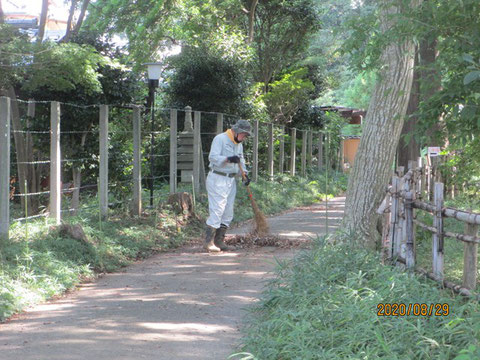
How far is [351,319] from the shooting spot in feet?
16.5

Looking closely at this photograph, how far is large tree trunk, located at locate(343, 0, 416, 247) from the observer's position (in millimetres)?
8438

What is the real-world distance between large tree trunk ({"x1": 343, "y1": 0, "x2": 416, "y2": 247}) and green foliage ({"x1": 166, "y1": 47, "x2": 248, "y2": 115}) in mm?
10147

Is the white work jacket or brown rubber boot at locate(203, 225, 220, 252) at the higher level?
the white work jacket

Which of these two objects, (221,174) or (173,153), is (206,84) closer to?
(173,153)

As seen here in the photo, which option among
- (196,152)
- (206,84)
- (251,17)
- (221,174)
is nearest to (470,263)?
(221,174)

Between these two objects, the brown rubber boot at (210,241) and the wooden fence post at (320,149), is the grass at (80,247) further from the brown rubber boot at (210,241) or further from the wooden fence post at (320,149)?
the wooden fence post at (320,149)

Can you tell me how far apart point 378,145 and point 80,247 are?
4090 millimetres

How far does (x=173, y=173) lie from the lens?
1316 cm

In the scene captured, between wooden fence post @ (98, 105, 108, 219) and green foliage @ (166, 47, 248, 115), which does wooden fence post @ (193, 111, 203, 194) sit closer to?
wooden fence post @ (98, 105, 108, 219)

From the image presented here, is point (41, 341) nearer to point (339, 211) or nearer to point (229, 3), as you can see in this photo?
point (339, 211)

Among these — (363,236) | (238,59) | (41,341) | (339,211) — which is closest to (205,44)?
(238,59)

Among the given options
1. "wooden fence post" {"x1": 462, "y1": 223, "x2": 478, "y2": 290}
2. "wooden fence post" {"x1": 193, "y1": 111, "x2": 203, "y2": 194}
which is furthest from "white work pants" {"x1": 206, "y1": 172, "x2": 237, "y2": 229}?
"wooden fence post" {"x1": 462, "y1": 223, "x2": 478, "y2": 290}

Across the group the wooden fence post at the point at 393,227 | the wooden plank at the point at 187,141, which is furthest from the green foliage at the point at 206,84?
the wooden fence post at the point at 393,227

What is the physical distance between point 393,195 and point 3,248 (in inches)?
180
